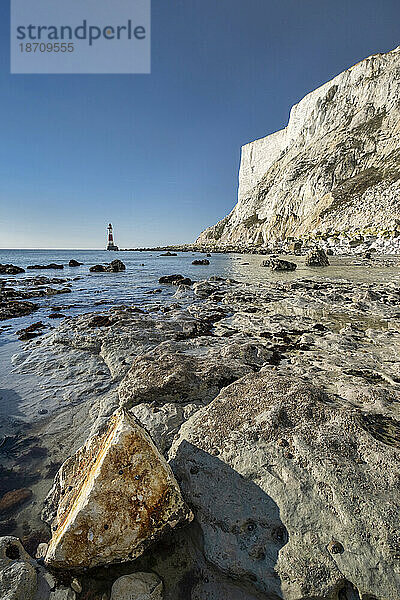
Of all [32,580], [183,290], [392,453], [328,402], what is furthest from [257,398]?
[183,290]

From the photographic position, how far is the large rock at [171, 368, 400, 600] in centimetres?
209

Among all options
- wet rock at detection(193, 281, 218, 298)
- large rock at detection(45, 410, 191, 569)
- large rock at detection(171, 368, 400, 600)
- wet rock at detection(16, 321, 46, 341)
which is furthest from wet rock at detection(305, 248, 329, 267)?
large rock at detection(45, 410, 191, 569)

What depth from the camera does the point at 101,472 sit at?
7.46 feet

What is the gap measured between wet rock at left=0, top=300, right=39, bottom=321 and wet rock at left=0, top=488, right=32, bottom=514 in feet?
32.9

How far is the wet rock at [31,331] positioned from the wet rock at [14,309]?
2173 millimetres

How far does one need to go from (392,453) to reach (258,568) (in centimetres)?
178

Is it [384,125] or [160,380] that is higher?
[384,125]

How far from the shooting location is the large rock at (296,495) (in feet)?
6.84

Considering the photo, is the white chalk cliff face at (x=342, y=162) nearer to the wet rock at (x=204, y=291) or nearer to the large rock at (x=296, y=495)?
the wet rock at (x=204, y=291)

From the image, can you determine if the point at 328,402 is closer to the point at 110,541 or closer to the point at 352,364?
the point at 352,364

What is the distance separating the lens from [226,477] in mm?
2807

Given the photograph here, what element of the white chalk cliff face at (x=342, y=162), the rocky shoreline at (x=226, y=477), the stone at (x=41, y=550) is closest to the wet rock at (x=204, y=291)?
the rocky shoreline at (x=226, y=477)

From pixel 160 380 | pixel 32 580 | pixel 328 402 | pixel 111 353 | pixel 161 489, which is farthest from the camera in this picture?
pixel 111 353

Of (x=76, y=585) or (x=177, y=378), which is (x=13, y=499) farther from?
(x=177, y=378)
